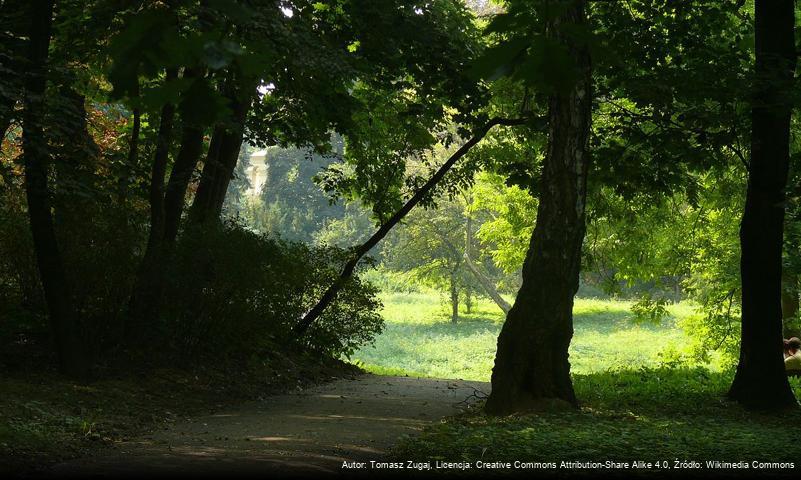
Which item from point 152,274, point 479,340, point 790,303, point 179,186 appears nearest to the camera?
point 152,274

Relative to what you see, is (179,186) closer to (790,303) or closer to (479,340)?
(790,303)

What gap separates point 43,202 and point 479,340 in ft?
100

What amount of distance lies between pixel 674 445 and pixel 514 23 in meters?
4.99

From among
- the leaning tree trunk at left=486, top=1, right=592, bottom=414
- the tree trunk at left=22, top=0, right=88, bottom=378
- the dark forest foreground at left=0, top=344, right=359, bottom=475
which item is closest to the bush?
the dark forest foreground at left=0, top=344, right=359, bottom=475

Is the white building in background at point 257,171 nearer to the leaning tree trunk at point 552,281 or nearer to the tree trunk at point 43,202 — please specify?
the tree trunk at point 43,202

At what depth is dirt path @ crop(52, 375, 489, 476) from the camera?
520cm

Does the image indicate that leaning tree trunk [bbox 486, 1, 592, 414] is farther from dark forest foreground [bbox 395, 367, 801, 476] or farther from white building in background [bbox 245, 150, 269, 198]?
white building in background [bbox 245, 150, 269, 198]

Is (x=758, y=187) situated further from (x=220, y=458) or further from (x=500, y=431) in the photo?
(x=220, y=458)

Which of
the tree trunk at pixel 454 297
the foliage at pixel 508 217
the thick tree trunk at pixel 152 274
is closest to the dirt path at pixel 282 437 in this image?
the thick tree trunk at pixel 152 274

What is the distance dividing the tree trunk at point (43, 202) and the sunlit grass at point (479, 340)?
57.9 feet

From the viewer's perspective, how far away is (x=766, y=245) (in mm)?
9594

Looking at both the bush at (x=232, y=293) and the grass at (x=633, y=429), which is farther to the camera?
the bush at (x=232, y=293)

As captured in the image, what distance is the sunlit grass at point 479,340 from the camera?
103ft

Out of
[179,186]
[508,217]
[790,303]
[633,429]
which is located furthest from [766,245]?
[508,217]
